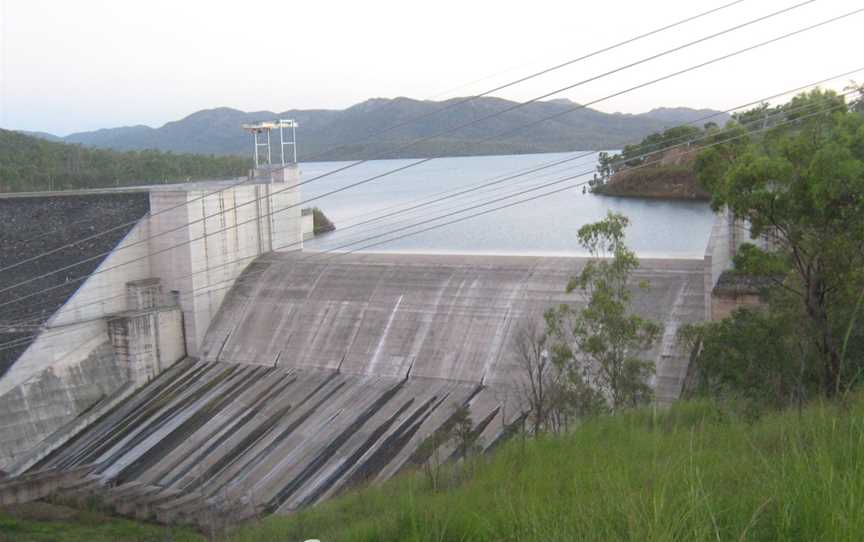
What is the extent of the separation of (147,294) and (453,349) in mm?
6971

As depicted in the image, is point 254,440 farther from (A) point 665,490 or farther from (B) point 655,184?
(B) point 655,184

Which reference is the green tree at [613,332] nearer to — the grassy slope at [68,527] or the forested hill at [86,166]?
the grassy slope at [68,527]

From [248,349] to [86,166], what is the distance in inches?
841

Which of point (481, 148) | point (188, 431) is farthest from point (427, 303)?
point (481, 148)

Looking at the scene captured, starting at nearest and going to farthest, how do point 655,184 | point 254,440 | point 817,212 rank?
point 817,212
point 254,440
point 655,184

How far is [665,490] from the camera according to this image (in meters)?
2.60

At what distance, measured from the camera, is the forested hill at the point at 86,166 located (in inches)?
1084

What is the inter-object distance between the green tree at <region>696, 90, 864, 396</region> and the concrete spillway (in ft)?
14.0

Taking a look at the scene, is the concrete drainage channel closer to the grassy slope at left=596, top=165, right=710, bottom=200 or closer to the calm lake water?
the calm lake water

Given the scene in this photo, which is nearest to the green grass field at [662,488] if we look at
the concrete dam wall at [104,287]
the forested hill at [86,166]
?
the concrete dam wall at [104,287]

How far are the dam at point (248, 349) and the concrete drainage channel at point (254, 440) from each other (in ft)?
0.12

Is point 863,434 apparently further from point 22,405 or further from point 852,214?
point 22,405

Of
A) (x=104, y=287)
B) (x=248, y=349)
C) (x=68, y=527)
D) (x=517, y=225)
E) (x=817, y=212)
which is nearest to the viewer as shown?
(x=817, y=212)

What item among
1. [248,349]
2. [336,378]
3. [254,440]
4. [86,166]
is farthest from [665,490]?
[86,166]
